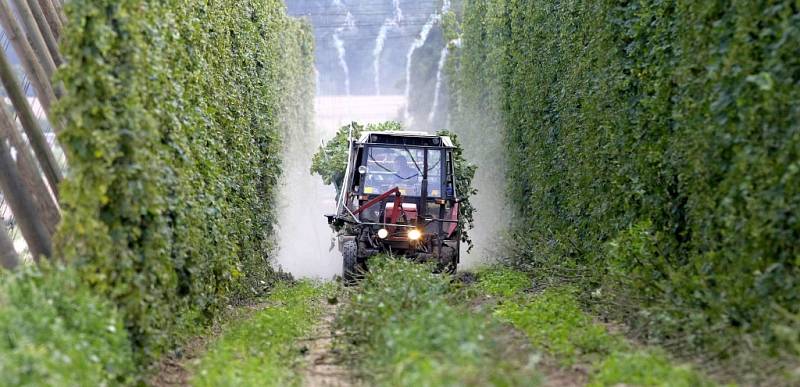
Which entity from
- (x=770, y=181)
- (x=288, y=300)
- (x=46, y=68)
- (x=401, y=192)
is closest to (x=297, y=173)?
(x=401, y=192)

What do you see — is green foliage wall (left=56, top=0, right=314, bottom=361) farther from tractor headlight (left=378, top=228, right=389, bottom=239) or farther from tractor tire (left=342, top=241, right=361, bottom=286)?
tractor headlight (left=378, top=228, right=389, bottom=239)

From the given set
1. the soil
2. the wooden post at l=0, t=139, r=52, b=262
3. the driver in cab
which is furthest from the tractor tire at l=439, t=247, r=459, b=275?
the wooden post at l=0, t=139, r=52, b=262

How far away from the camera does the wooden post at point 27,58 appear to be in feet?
35.3

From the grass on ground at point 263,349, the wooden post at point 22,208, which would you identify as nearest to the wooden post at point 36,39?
the wooden post at point 22,208

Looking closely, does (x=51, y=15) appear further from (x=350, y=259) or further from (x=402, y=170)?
(x=402, y=170)

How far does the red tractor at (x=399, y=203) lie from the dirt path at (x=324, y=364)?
3934 millimetres

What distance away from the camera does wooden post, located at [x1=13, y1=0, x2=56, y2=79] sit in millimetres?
11539

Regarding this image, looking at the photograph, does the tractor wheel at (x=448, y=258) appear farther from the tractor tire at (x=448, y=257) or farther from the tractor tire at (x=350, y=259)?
the tractor tire at (x=350, y=259)

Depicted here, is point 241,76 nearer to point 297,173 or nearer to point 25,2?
point 25,2

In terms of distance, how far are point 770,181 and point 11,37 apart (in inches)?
299

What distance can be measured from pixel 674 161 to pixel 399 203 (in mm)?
6140

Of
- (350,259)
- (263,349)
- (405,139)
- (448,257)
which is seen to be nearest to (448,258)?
(448,257)

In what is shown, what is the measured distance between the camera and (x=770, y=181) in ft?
24.7

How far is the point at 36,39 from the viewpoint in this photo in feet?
38.3
